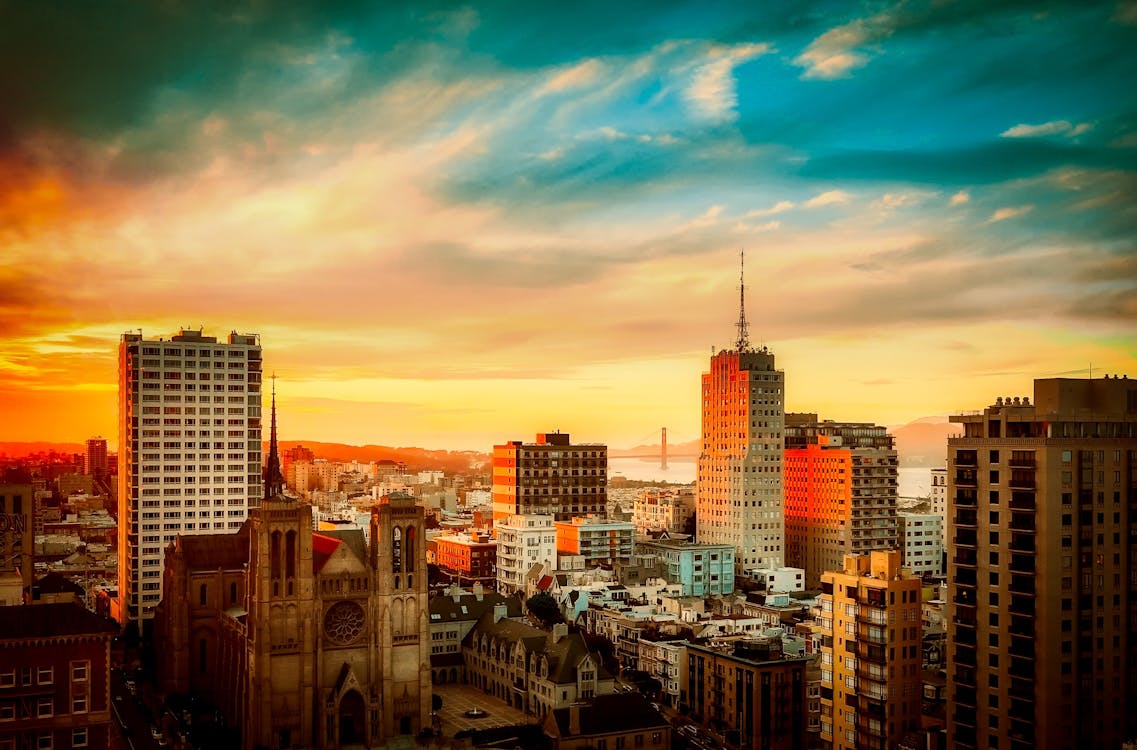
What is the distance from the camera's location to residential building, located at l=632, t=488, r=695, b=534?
152 meters

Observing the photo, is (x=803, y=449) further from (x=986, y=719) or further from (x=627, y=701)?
(x=986, y=719)

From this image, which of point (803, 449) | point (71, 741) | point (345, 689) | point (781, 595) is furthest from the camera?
point (803, 449)

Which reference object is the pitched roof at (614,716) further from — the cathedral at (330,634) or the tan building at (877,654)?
the tan building at (877,654)

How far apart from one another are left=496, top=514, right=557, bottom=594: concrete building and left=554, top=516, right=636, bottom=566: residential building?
2.86 meters

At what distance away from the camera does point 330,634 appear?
205 feet

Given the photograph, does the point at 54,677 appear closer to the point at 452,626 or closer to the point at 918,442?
the point at 452,626

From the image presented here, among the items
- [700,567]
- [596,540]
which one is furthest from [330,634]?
[700,567]

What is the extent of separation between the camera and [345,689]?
61.1 m

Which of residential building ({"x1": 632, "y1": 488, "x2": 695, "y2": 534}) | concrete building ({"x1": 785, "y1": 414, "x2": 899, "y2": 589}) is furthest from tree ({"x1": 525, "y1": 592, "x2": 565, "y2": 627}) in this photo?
residential building ({"x1": 632, "y1": 488, "x2": 695, "y2": 534})

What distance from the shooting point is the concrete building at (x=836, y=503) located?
389 feet

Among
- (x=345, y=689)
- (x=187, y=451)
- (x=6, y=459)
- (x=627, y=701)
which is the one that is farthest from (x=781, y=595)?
(x=6, y=459)

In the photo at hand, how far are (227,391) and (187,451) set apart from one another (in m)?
6.46

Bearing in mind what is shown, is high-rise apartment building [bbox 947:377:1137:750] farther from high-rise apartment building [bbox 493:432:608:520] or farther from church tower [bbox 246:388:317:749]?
high-rise apartment building [bbox 493:432:608:520]

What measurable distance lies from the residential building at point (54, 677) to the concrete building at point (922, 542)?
322 ft
